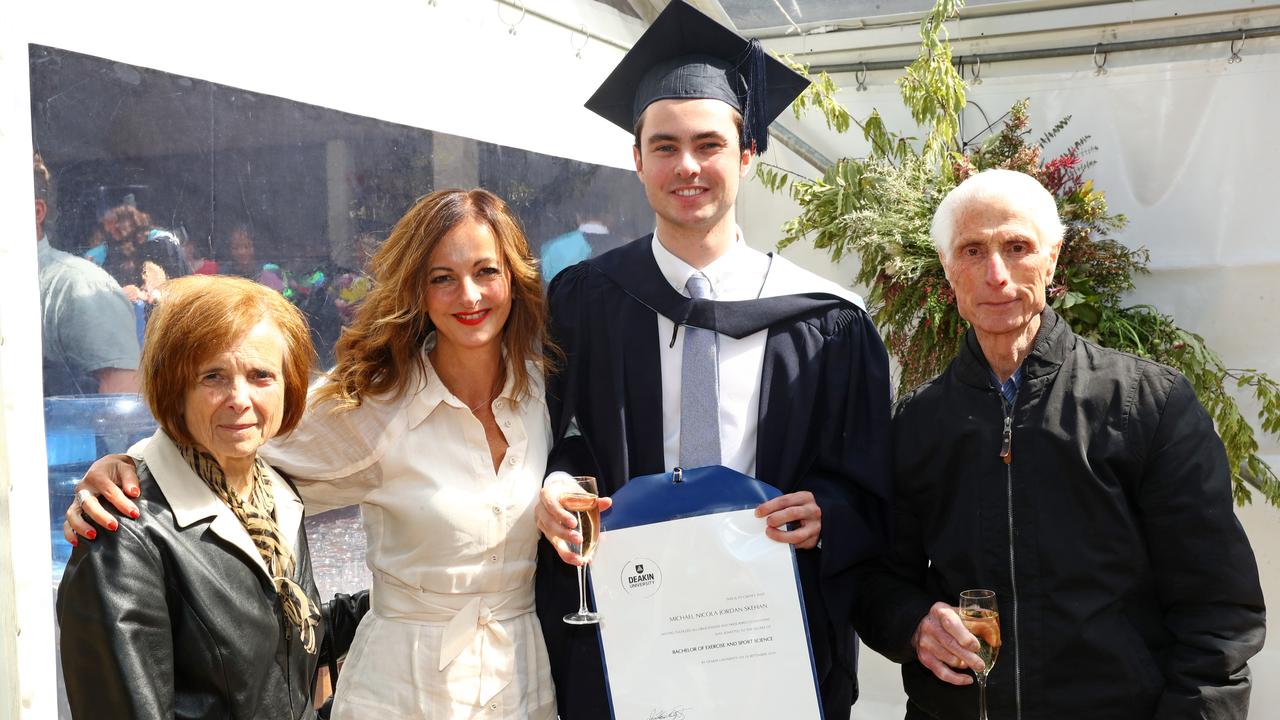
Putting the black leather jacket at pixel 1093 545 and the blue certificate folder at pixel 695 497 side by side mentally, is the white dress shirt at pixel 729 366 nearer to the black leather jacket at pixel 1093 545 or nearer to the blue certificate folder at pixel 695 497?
the blue certificate folder at pixel 695 497

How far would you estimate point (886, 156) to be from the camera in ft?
16.8

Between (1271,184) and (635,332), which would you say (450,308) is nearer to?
(635,332)

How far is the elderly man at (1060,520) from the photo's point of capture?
2.24 meters

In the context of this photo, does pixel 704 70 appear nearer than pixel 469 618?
No

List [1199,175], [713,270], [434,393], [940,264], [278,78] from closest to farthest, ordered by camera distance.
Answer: [434,393]
[713,270]
[278,78]
[940,264]
[1199,175]

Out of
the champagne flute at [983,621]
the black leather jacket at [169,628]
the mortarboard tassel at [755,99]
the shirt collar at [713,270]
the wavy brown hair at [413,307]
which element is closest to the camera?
the black leather jacket at [169,628]

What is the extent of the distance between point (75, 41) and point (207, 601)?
1523 mm

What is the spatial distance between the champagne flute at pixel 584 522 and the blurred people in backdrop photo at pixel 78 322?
1270mm

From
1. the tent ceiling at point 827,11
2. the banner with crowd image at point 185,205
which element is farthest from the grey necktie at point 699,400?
the tent ceiling at point 827,11

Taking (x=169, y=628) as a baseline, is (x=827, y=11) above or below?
above

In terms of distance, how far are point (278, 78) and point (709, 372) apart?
1.68 meters

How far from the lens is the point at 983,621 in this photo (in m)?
2.13

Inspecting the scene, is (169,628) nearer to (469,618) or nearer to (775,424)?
(469,618)

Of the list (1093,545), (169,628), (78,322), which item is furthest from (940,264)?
(169,628)
